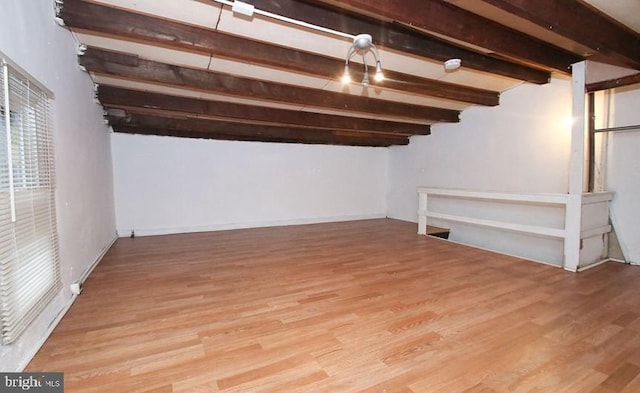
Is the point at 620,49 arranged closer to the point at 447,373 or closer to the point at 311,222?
the point at 447,373

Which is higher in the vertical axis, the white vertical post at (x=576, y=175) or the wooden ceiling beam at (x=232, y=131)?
the wooden ceiling beam at (x=232, y=131)

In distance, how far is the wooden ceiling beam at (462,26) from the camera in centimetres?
214

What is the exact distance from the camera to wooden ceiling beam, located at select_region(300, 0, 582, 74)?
2.14m

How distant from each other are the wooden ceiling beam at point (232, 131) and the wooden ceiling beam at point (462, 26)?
3.29 m

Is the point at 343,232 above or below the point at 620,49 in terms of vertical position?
below

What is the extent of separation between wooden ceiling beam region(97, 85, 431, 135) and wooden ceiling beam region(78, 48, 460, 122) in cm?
73

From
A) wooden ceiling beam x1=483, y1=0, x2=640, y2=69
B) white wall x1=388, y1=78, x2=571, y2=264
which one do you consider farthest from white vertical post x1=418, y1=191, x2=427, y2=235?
wooden ceiling beam x1=483, y1=0, x2=640, y2=69

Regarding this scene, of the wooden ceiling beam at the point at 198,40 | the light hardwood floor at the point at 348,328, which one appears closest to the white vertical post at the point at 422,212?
the light hardwood floor at the point at 348,328

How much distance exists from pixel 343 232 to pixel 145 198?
12.2 ft

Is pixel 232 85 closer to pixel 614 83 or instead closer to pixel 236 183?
pixel 236 183

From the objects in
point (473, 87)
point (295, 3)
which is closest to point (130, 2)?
point (295, 3)

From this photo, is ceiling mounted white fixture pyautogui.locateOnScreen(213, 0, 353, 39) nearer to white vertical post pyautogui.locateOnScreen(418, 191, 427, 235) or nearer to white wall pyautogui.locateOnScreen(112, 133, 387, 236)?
white vertical post pyautogui.locateOnScreen(418, 191, 427, 235)

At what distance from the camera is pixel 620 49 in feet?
9.45

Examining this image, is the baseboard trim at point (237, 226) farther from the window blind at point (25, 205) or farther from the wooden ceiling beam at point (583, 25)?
the wooden ceiling beam at point (583, 25)
